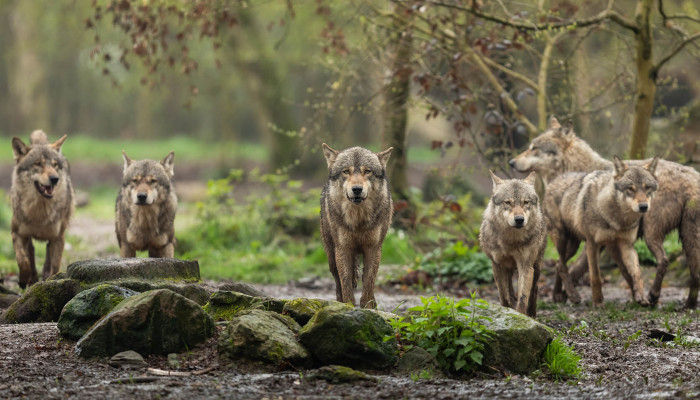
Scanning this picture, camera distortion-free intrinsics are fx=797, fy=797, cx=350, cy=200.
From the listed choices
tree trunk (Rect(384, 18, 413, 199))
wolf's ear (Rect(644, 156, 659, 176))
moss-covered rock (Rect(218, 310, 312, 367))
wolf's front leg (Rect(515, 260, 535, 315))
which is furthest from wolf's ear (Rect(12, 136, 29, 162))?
wolf's ear (Rect(644, 156, 659, 176))

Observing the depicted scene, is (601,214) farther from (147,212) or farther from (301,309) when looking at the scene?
(147,212)

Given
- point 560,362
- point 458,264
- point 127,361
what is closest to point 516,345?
point 560,362

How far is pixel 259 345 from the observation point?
5320mm

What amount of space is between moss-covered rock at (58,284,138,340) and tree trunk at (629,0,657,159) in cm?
799

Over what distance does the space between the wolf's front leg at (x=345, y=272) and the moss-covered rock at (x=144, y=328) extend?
7.41ft

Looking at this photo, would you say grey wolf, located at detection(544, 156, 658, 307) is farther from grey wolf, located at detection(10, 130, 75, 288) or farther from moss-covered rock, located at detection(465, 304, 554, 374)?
grey wolf, located at detection(10, 130, 75, 288)

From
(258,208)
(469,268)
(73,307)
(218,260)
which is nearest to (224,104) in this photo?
(258,208)

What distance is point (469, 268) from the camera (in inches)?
460

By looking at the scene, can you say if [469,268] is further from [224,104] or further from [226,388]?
[224,104]

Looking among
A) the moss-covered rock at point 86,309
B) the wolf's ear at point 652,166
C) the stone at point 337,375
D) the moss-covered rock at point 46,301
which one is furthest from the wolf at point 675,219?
the moss-covered rock at point 46,301

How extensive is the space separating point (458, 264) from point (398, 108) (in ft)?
8.36

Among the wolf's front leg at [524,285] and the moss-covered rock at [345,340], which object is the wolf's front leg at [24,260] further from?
the wolf's front leg at [524,285]

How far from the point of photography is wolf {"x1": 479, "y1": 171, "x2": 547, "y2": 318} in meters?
7.68

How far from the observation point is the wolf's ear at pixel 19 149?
9.58 meters
